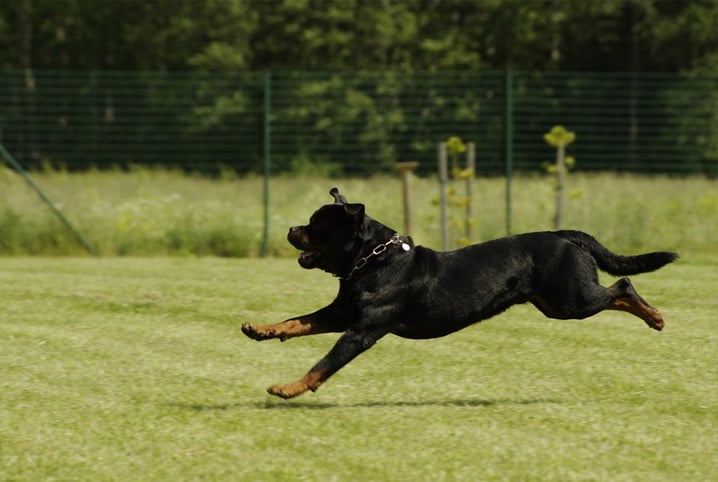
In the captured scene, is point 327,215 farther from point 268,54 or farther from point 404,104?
point 268,54

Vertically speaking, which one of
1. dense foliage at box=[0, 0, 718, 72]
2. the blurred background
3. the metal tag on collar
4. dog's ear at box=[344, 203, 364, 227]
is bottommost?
the metal tag on collar

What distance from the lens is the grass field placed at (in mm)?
4883

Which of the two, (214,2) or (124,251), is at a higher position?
(214,2)

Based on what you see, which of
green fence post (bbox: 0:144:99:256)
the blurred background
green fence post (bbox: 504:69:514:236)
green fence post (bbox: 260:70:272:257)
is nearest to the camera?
green fence post (bbox: 0:144:99:256)

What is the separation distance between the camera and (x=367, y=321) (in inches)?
220

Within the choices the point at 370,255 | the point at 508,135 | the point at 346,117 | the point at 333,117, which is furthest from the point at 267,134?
the point at 370,255

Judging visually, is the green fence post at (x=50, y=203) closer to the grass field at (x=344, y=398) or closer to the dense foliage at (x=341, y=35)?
the grass field at (x=344, y=398)

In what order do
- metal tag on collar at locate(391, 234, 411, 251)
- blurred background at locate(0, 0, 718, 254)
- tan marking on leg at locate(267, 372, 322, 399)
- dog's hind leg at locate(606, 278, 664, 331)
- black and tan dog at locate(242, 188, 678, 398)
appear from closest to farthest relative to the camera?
tan marking on leg at locate(267, 372, 322, 399)
black and tan dog at locate(242, 188, 678, 398)
metal tag on collar at locate(391, 234, 411, 251)
dog's hind leg at locate(606, 278, 664, 331)
blurred background at locate(0, 0, 718, 254)

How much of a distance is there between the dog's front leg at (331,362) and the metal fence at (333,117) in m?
8.14

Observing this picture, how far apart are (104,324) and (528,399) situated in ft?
12.0

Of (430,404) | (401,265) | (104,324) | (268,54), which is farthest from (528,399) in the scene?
(268,54)

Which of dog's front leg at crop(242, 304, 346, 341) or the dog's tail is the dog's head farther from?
the dog's tail

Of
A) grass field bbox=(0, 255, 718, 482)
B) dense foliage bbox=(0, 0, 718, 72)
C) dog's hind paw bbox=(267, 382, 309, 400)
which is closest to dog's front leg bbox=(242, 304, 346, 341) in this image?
dog's hind paw bbox=(267, 382, 309, 400)

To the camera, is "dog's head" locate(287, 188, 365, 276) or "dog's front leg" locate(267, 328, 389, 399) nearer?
"dog's front leg" locate(267, 328, 389, 399)
